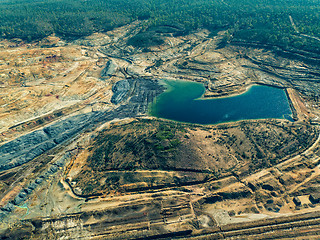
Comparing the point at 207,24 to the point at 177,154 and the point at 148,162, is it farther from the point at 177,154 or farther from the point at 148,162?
the point at 148,162

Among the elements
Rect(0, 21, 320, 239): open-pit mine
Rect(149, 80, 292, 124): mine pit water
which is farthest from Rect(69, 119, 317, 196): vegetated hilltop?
Rect(149, 80, 292, 124): mine pit water

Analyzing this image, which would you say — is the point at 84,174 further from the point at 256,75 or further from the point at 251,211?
the point at 256,75

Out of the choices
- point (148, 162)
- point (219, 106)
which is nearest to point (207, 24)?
point (219, 106)

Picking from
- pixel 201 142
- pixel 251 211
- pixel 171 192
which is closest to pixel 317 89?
pixel 201 142

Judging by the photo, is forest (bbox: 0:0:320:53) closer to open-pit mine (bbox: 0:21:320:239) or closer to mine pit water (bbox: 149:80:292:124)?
open-pit mine (bbox: 0:21:320:239)

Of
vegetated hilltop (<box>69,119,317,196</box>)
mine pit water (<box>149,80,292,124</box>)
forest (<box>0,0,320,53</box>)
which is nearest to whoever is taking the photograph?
vegetated hilltop (<box>69,119,317,196</box>)

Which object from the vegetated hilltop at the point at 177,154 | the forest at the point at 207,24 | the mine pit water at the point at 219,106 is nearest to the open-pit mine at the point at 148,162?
the vegetated hilltop at the point at 177,154

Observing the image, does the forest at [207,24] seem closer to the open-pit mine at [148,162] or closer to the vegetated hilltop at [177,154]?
the open-pit mine at [148,162]

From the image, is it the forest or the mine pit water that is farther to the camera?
the forest
